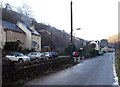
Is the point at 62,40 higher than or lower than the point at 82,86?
higher

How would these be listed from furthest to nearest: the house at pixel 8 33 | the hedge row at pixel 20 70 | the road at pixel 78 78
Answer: the house at pixel 8 33
the road at pixel 78 78
the hedge row at pixel 20 70

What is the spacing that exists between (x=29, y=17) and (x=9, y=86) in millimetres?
78163

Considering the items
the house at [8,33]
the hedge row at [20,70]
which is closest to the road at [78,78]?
the hedge row at [20,70]

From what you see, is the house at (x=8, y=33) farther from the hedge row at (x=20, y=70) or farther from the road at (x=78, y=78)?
Answer: the hedge row at (x=20, y=70)

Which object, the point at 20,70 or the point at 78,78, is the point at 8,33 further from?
the point at 20,70

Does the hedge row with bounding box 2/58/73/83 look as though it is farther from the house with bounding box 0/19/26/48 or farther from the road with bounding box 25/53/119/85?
the house with bounding box 0/19/26/48

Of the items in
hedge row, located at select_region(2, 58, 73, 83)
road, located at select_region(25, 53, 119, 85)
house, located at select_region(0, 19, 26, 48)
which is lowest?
road, located at select_region(25, 53, 119, 85)

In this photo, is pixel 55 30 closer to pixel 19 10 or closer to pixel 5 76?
pixel 19 10

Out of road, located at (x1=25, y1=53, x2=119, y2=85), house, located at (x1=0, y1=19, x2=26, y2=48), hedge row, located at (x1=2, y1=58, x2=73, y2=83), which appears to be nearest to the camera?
hedge row, located at (x1=2, y1=58, x2=73, y2=83)

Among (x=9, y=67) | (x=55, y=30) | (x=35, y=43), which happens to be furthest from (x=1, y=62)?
(x=55, y=30)

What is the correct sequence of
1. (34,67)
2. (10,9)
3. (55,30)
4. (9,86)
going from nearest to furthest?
1. (9,86)
2. (34,67)
3. (10,9)
4. (55,30)

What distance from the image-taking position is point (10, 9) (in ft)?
240

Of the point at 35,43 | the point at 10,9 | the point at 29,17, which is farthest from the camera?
the point at 29,17

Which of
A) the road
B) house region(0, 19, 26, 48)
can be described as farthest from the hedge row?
house region(0, 19, 26, 48)
